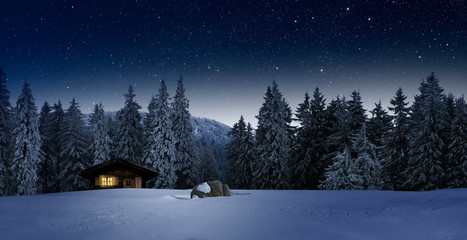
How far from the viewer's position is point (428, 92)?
28.0 meters

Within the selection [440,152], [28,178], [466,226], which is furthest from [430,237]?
[28,178]

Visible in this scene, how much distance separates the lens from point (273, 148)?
105 feet

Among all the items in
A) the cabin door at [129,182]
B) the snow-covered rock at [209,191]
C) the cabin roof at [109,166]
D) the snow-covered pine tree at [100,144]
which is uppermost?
the snow-covered pine tree at [100,144]

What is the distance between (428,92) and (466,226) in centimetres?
2581

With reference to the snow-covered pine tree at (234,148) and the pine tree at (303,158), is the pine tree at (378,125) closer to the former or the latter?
the pine tree at (303,158)

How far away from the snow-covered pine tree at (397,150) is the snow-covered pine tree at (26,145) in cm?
4058

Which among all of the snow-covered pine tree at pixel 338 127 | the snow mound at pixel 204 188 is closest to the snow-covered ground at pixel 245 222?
the snow mound at pixel 204 188

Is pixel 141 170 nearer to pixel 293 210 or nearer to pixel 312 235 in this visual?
pixel 293 210

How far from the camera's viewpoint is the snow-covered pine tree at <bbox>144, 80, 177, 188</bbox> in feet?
105

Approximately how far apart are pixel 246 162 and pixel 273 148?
807cm

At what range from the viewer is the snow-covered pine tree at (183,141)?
34.3 m

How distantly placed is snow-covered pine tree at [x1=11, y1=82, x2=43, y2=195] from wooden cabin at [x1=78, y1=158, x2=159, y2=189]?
7360mm

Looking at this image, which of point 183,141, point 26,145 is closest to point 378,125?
point 183,141

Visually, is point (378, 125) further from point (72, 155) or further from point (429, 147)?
point (72, 155)
